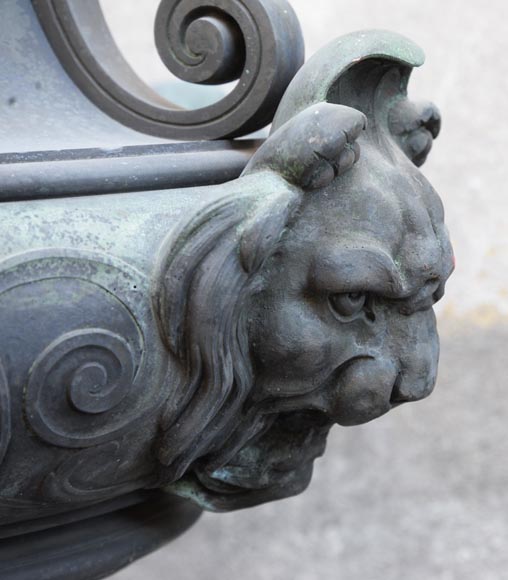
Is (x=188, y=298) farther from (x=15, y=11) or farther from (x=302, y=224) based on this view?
(x=15, y=11)

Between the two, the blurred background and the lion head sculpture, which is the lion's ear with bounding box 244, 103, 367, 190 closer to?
the lion head sculpture

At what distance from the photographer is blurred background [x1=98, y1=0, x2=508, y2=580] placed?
7.10ft

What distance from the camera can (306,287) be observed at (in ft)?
2.75

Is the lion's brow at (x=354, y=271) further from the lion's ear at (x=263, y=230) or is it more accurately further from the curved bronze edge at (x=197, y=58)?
the curved bronze edge at (x=197, y=58)

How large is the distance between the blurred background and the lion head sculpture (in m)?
1.30

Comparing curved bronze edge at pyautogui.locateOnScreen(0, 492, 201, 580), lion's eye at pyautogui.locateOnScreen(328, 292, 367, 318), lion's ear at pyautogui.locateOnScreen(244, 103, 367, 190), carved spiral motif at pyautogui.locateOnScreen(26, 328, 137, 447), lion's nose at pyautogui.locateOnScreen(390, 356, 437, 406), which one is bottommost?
curved bronze edge at pyautogui.locateOnScreen(0, 492, 201, 580)

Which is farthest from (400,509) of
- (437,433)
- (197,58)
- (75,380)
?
(75,380)

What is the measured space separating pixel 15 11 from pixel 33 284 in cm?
36

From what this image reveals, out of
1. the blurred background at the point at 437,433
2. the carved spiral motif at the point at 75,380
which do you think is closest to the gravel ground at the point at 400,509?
the blurred background at the point at 437,433

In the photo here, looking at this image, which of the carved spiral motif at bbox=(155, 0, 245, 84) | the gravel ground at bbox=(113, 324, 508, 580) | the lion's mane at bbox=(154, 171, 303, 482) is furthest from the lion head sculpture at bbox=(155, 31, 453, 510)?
the gravel ground at bbox=(113, 324, 508, 580)

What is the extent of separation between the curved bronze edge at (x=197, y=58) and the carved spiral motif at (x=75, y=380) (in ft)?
0.91

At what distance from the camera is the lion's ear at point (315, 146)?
81 centimetres

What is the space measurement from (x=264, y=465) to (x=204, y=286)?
228mm

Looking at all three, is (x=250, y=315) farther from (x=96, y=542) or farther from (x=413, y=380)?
(x=96, y=542)
